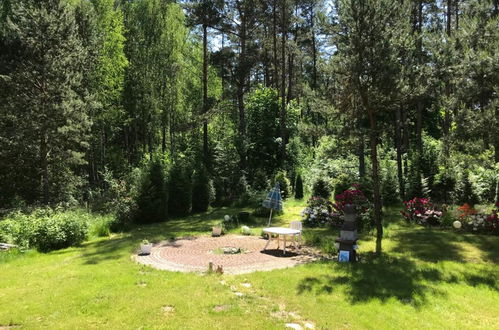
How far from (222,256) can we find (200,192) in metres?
8.65

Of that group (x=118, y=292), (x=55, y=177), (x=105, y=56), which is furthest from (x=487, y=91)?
(x=105, y=56)

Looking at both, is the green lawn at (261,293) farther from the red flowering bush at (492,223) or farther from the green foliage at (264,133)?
the green foliage at (264,133)

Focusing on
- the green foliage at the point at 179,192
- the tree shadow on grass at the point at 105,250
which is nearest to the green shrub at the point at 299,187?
the green foliage at the point at 179,192

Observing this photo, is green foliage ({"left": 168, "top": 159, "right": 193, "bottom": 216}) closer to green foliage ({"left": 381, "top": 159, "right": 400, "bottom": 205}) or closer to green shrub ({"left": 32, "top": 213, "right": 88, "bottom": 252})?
green shrub ({"left": 32, "top": 213, "right": 88, "bottom": 252})

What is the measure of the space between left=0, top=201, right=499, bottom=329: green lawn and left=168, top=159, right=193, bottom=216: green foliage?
703cm

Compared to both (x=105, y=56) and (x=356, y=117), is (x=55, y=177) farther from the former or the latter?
(x=356, y=117)

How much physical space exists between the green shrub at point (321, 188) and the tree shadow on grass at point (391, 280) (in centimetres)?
956

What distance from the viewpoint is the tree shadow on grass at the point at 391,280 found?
21.4 ft

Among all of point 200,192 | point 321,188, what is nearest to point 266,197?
point 200,192

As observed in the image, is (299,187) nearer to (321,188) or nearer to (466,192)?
(321,188)

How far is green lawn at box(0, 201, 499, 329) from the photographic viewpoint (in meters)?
5.48

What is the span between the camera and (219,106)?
19.7 m

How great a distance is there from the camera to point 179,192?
55.9 feet

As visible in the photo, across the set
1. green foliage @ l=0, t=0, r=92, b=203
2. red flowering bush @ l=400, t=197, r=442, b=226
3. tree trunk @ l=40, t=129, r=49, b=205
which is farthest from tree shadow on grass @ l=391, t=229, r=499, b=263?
green foliage @ l=0, t=0, r=92, b=203
